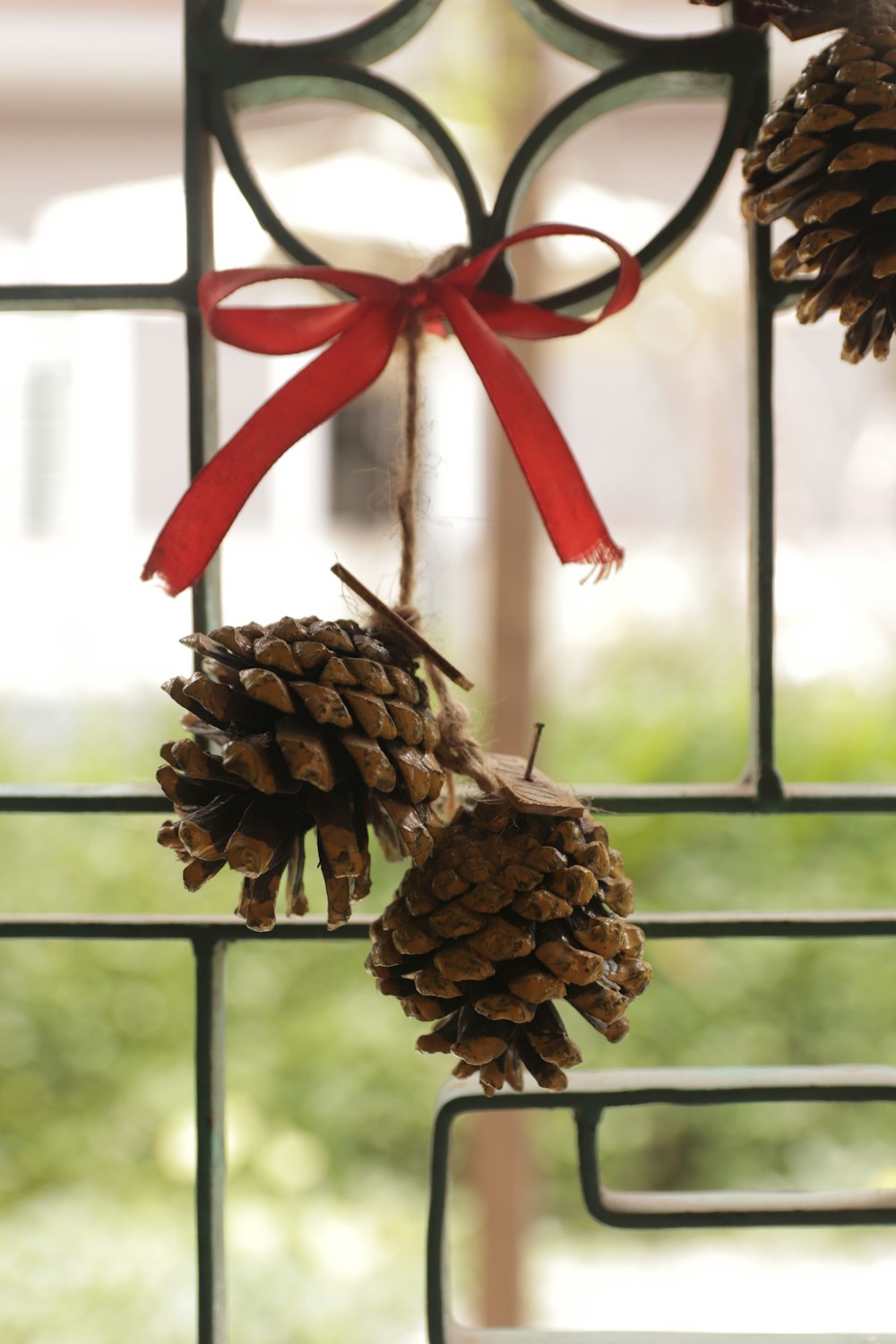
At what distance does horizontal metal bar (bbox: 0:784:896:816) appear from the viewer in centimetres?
49

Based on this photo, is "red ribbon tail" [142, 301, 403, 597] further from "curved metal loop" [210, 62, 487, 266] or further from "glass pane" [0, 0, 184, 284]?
"glass pane" [0, 0, 184, 284]

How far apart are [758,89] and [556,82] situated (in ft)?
3.94

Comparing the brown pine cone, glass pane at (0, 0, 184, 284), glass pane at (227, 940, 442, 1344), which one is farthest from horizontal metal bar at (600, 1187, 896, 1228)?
glass pane at (0, 0, 184, 284)

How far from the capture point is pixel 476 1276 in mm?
1377

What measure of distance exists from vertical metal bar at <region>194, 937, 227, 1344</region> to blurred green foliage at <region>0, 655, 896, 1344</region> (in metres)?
1.39

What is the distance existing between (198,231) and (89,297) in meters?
0.06

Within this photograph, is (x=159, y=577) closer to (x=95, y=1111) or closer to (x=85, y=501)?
(x=95, y=1111)

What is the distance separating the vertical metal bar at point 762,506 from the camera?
494 mm

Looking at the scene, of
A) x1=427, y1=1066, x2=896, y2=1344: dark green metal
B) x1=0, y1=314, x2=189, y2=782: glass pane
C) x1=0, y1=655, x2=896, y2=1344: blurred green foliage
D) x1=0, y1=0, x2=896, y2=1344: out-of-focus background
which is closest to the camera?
x1=427, y1=1066, x2=896, y2=1344: dark green metal

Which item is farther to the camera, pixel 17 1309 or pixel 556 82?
pixel 17 1309

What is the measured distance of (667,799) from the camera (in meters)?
0.50

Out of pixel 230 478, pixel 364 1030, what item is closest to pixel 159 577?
pixel 230 478

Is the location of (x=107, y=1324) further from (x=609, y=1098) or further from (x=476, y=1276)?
(x=609, y=1098)

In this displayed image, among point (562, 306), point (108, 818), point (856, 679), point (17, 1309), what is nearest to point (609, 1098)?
point (562, 306)
